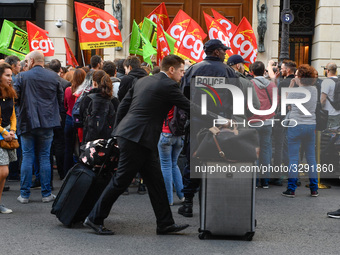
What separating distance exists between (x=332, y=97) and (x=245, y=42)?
2.66 m

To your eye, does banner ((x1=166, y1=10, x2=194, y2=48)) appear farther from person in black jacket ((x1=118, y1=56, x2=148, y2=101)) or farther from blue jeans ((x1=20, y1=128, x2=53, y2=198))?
blue jeans ((x1=20, y1=128, x2=53, y2=198))

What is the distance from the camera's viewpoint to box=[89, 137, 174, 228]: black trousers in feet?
19.8

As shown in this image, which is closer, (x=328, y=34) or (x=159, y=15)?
(x=159, y=15)

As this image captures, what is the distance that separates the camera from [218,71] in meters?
6.94

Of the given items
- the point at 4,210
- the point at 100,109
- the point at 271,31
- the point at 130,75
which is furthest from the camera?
the point at 271,31

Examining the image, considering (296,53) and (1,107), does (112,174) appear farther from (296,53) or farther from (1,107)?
(296,53)

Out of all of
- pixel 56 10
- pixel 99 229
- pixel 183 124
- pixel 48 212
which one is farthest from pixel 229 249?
pixel 56 10

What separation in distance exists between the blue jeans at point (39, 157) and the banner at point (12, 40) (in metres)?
5.38

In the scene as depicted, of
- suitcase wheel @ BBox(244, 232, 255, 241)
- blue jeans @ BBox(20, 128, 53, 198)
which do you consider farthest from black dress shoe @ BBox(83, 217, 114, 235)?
blue jeans @ BBox(20, 128, 53, 198)

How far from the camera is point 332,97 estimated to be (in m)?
10.0

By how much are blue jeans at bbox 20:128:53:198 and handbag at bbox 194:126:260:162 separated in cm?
285

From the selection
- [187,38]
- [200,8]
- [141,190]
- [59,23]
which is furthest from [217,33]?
[59,23]

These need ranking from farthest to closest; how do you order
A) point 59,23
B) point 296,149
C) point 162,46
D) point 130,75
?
point 59,23
point 162,46
point 296,149
point 130,75

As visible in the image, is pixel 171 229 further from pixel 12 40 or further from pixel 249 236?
pixel 12 40
